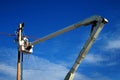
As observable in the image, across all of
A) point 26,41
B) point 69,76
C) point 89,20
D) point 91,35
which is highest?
point 26,41

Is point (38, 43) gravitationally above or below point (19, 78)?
above

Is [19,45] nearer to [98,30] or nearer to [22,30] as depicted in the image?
[22,30]

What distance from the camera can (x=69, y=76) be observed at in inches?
752

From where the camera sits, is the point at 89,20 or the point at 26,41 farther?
the point at 26,41

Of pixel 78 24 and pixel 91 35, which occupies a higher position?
pixel 78 24

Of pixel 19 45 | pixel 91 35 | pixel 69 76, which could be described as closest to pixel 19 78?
pixel 19 45

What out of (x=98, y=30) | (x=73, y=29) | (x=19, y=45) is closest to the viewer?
(x=98, y=30)

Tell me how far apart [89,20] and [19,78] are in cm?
1203

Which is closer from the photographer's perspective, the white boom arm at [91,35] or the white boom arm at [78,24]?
the white boom arm at [91,35]

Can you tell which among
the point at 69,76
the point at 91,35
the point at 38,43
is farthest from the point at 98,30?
the point at 38,43

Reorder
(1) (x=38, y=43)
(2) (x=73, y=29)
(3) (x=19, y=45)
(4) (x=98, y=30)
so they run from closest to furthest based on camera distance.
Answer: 1. (4) (x=98, y=30)
2. (2) (x=73, y=29)
3. (1) (x=38, y=43)
4. (3) (x=19, y=45)

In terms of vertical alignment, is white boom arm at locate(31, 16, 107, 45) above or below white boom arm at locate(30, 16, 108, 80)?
above

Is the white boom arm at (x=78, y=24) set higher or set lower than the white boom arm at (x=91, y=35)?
higher

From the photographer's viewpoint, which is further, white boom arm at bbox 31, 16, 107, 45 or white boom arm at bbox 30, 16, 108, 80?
white boom arm at bbox 31, 16, 107, 45
